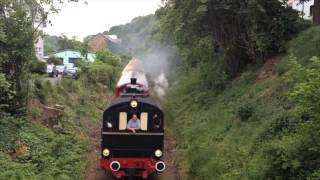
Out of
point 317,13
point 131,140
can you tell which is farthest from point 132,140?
point 317,13

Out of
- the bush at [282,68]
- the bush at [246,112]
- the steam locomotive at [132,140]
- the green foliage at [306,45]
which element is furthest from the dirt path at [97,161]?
the green foliage at [306,45]

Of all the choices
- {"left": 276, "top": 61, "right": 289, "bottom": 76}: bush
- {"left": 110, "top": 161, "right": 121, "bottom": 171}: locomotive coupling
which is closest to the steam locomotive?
{"left": 110, "top": 161, "right": 121, "bottom": 171}: locomotive coupling

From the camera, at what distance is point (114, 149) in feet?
49.1

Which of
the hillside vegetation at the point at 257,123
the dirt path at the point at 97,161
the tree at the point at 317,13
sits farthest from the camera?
the tree at the point at 317,13

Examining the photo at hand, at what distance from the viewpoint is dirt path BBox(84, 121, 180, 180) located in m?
17.0

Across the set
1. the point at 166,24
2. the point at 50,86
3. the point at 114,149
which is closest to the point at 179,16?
the point at 166,24

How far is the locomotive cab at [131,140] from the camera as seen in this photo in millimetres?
14922

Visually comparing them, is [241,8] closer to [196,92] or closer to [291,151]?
[196,92]

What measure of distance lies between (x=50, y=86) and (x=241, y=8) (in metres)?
11.3

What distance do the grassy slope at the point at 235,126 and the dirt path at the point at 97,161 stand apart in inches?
17.1

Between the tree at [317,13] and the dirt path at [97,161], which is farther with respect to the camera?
the tree at [317,13]

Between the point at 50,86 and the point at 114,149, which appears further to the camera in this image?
the point at 50,86

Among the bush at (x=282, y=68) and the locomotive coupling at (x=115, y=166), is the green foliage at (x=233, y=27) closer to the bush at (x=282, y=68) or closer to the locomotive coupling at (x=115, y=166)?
the bush at (x=282, y=68)

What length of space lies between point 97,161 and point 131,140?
15.5 ft
